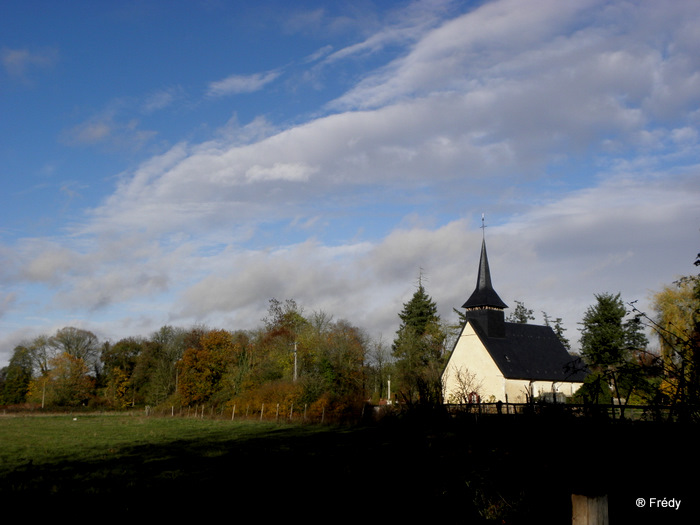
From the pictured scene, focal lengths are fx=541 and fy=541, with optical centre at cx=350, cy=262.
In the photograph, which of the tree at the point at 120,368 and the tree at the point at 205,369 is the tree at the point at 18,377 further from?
the tree at the point at 205,369

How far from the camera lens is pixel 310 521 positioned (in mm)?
7840

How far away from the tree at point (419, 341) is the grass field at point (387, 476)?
91.5 feet

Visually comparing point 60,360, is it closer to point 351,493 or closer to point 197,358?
point 197,358

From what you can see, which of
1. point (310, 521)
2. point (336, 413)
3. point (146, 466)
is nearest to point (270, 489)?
point (310, 521)

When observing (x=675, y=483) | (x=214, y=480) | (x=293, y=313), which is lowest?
(x=214, y=480)

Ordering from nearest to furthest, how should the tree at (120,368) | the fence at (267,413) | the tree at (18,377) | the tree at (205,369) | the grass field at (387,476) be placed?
the grass field at (387,476) < the fence at (267,413) < the tree at (205,369) < the tree at (120,368) < the tree at (18,377)

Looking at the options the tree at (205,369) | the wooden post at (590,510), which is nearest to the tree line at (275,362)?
the tree at (205,369)

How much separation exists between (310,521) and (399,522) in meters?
1.30

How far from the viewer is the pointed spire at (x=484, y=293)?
158ft

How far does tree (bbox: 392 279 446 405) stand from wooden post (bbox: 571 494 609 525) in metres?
38.6

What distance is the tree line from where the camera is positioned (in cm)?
3678

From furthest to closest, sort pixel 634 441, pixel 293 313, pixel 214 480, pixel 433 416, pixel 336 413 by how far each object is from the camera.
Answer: pixel 293 313
pixel 336 413
pixel 433 416
pixel 214 480
pixel 634 441

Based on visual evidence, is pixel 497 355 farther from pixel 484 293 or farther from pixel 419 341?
pixel 419 341

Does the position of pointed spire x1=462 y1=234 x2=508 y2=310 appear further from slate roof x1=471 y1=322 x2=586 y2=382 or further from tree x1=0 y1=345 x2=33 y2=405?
tree x1=0 y1=345 x2=33 y2=405
